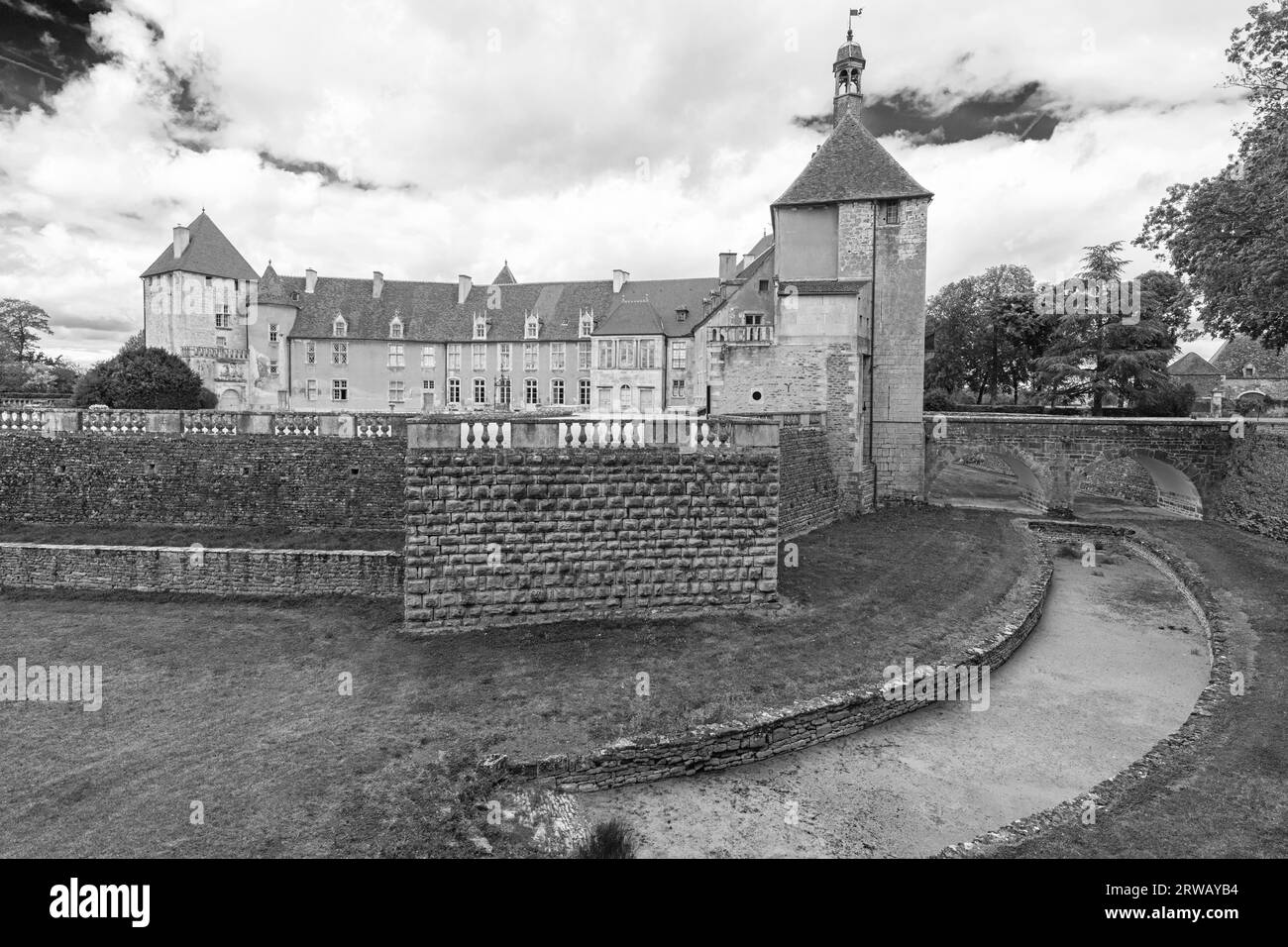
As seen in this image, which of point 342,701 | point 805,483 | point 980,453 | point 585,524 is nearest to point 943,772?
point 585,524

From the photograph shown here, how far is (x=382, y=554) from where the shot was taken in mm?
14070

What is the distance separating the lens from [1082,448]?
27.2m

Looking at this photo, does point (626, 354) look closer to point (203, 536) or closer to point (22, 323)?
point (203, 536)

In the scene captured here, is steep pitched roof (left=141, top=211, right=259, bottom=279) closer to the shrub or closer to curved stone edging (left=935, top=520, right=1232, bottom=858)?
the shrub

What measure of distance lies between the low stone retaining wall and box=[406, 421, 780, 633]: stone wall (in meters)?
2.65

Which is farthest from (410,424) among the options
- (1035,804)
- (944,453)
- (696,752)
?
(944,453)

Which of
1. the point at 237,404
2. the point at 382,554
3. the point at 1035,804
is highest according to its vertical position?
the point at 237,404

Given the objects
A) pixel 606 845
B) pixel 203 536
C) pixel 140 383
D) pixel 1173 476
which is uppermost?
pixel 140 383

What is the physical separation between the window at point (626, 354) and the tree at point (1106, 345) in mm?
26440

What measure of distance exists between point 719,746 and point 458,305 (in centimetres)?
5033

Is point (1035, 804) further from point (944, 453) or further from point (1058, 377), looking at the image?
point (1058, 377)

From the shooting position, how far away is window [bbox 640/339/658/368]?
152ft

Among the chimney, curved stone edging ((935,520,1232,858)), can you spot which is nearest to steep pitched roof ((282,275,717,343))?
the chimney
